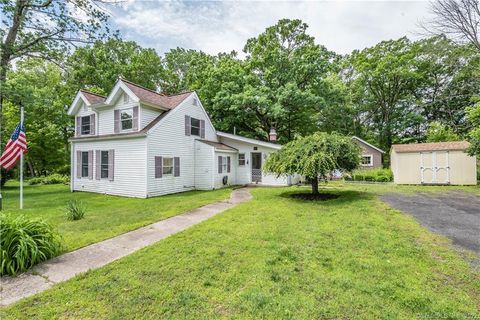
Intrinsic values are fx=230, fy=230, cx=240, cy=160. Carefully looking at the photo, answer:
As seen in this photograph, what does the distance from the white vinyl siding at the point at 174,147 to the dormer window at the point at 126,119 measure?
1950 mm

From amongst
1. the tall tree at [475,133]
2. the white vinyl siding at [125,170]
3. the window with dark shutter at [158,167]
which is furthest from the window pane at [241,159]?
the tall tree at [475,133]

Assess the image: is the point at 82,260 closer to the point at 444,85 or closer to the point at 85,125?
the point at 85,125

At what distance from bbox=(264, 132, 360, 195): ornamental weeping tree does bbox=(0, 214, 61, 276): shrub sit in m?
7.72

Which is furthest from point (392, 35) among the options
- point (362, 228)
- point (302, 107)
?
point (362, 228)

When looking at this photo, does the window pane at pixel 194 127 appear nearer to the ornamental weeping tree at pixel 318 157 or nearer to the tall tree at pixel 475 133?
the ornamental weeping tree at pixel 318 157

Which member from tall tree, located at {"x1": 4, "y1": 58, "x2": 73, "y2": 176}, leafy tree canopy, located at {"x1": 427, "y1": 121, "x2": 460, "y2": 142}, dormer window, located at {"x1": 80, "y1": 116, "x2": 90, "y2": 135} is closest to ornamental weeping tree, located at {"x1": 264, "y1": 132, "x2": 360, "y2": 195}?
dormer window, located at {"x1": 80, "y1": 116, "x2": 90, "y2": 135}

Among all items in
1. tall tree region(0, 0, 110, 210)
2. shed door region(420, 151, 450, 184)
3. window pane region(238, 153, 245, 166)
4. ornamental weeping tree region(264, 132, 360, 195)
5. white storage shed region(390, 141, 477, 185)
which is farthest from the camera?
window pane region(238, 153, 245, 166)

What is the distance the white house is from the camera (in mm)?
12344

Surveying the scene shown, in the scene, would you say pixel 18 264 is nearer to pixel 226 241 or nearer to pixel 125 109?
pixel 226 241

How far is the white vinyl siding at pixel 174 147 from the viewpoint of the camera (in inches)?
482

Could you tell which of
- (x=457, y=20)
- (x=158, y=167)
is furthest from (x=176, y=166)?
(x=457, y=20)

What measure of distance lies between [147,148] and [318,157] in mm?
8419

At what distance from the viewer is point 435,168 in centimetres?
1559

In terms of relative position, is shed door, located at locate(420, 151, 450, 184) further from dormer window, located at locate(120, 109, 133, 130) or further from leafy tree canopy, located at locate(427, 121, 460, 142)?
dormer window, located at locate(120, 109, 133, 130)
